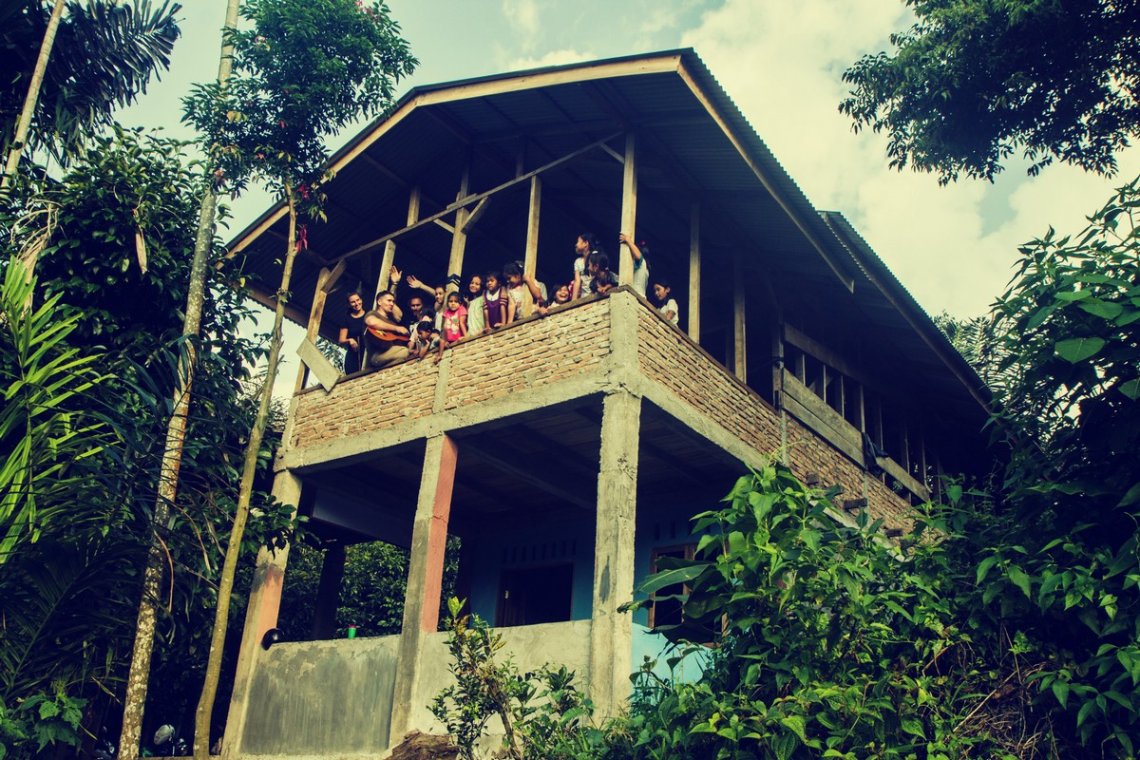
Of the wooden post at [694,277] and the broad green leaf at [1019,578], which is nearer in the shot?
the broad green leaf at [1019,578]

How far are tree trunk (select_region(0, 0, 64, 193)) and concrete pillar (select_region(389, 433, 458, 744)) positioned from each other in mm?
5537

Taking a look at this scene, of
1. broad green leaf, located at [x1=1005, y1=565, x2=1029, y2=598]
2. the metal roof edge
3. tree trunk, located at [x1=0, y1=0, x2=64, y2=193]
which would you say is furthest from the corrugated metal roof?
broad green leaf, located at [x1=1005, y1=565, x2=1029, y2=598]

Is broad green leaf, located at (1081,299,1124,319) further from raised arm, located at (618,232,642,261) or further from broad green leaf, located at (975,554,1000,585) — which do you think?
raised arm, located at (618,232,642,261)

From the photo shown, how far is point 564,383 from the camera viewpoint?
8.87 meters

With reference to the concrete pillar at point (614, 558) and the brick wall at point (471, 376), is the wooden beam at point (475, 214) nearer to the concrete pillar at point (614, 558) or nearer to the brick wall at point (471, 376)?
the brick wall at point (471, 376)

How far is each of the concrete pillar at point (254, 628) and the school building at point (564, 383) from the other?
0.03 m

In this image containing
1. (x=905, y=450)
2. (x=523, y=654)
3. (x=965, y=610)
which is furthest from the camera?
(x=905, y=450)

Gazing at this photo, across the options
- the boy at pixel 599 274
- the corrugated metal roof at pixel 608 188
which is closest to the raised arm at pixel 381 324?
the corrugated metal roof at pixel 608 188

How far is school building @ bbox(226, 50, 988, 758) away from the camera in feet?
29.2

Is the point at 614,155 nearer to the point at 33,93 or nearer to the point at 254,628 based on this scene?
the point at 254,628

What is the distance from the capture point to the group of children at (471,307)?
32.1 ft

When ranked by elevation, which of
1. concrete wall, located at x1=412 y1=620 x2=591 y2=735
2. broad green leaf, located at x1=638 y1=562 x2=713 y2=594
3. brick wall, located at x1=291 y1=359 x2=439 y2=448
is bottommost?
concrete wall, located at x1=412 y1=620 x2=591 y2=735

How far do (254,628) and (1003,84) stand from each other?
10548mm

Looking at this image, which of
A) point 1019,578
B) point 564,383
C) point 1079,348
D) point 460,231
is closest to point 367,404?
point 460,231
